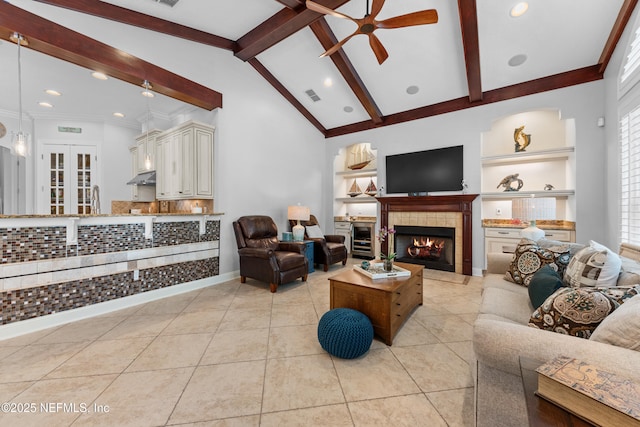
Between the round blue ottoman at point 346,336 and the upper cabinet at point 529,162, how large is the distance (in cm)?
374

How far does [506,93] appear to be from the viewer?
13.5ft

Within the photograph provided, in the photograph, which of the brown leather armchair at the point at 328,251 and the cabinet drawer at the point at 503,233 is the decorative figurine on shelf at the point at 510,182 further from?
the brown leather armchair at the point at 328,251

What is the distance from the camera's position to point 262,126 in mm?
4723

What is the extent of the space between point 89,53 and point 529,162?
21.0 feet

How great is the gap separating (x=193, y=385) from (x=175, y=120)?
4992 mm

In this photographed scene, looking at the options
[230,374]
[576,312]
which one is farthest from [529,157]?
[230,374]

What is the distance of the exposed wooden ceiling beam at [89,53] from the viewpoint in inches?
91.9

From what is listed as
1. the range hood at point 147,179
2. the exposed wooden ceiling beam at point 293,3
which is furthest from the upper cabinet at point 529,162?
the range hood at point 147,179

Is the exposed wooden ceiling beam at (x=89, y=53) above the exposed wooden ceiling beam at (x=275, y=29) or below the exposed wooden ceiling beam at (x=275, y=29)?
below

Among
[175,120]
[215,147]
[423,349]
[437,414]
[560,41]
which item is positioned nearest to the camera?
[437,414]

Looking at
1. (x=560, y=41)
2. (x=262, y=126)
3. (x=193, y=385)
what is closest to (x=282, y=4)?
(x=262, y=126)

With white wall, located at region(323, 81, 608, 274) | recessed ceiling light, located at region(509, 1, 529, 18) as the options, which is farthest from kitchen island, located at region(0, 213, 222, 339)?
recessed ceiling light, located at region(509, 1, 529, 18)

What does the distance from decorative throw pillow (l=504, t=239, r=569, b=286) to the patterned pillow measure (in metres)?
1.08

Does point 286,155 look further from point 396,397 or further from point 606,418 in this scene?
point 606,418
